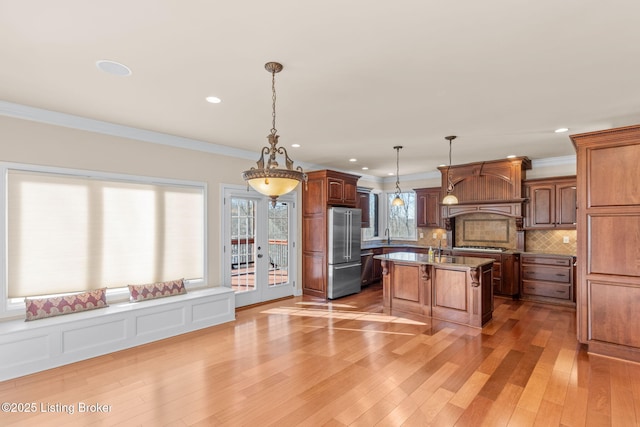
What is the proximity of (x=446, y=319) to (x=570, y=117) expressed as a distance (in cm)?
311

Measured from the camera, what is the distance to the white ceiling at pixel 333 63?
1.92 meters

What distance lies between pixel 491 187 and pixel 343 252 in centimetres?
327

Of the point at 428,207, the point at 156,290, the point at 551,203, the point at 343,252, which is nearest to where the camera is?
the point at 156,290

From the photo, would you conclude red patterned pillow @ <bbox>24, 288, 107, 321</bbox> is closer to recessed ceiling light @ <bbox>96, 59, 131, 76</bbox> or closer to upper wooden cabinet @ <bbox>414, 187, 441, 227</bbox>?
recessed ceiling light @ <bbox>96, 59, 131, 76</bbox>

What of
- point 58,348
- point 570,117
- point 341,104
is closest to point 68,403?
point 58,348

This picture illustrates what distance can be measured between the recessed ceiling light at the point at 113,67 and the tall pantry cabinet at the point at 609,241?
463cm

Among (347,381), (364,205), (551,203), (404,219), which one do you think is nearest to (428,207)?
(404,219)

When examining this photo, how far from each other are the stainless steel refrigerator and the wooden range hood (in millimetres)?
2212

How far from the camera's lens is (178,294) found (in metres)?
4.57

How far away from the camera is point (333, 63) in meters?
2.52

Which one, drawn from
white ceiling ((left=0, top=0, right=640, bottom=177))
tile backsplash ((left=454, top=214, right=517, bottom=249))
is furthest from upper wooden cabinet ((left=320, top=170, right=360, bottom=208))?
tile backsplash ((left=454, top=214, right=517, bottom=249))

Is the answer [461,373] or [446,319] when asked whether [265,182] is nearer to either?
[461,373]

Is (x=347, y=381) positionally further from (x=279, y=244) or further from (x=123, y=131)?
(x=123, y=131)

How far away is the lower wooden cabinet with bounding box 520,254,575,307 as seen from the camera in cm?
551
